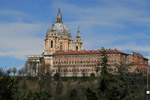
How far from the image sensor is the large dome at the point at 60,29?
153m

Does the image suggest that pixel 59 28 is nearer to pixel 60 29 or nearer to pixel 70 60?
pixel 60 29

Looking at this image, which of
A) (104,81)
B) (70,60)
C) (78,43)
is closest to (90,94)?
(104,81)

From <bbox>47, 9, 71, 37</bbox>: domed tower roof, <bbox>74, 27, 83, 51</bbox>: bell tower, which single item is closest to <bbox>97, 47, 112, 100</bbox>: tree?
<bbox>47, 9, 71, 37</bbox>: domed tower roof

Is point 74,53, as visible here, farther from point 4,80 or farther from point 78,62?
point 4,80

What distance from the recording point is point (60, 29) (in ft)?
510

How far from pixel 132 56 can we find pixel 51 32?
3384 cm

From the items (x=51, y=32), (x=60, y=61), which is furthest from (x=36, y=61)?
(x=51, y=32)

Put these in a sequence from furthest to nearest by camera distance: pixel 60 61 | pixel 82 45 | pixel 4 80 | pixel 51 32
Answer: pixel 82 45
pixel 51 32
pixel 60 61
pixel 4 80

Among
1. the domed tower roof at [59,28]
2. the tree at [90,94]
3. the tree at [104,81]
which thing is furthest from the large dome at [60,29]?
the tree at [90,94]

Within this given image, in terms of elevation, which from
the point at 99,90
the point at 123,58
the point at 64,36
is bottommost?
the point at 99,90

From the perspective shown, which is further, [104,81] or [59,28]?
[59,28]

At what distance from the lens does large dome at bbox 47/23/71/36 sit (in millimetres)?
152837

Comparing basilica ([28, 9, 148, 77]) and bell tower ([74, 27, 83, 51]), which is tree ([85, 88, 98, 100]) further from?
bell tower ([74, 27, 83, 51])

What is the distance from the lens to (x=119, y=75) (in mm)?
34469
